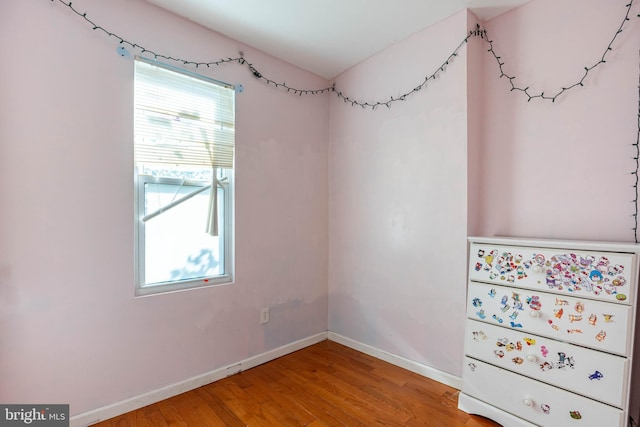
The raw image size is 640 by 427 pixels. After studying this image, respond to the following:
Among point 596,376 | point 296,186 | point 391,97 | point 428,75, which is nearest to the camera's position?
point 596,376

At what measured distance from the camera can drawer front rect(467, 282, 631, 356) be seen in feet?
4.50

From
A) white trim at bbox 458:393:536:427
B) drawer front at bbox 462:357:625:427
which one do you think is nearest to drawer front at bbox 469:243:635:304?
drawer front at bbox 462:357:625:427

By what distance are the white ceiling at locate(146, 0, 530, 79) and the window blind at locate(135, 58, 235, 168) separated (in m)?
0.41

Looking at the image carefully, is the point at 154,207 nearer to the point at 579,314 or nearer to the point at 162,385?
the point at 162,385

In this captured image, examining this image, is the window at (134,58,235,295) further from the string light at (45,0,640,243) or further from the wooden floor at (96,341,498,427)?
the wooden floor at (96,341,498,427)

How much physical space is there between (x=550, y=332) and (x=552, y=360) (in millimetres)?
135

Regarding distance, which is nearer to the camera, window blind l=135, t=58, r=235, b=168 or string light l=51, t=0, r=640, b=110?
string light l=51, t=0, r=640, b=110

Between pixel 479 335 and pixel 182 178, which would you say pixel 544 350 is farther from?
pixel 182 178

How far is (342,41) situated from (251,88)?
80 centimetres

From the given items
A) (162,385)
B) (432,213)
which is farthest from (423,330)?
(162,385)

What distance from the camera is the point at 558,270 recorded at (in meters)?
1.54

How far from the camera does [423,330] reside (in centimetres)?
226

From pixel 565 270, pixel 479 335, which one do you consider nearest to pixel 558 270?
pixel 565 270

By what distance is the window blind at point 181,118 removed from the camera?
1.92 meters
